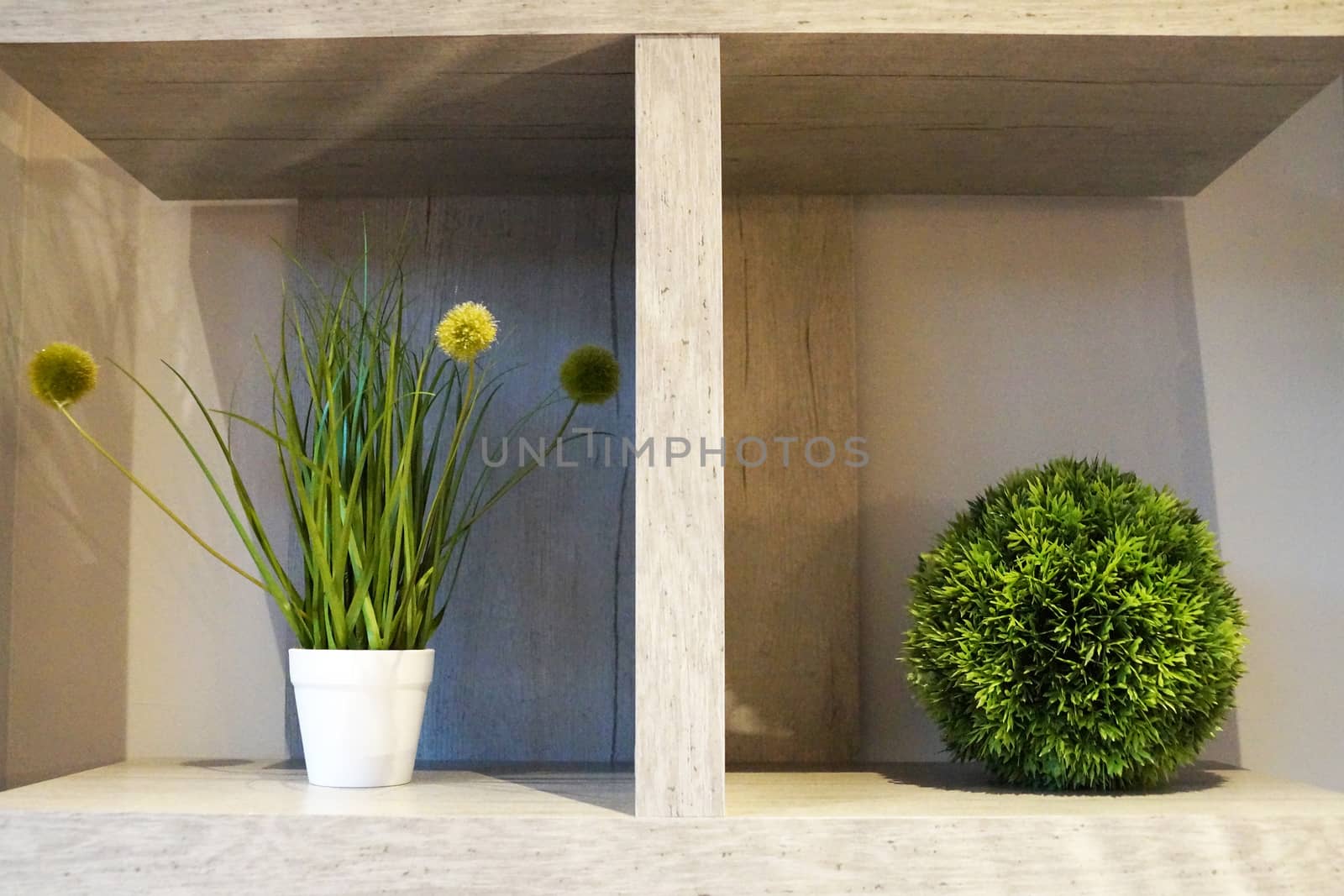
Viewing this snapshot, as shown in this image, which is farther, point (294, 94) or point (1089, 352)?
point (1089, 352)

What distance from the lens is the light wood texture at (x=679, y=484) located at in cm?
A: 79

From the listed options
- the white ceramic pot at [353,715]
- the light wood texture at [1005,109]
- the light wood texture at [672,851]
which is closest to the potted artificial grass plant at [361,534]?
the white ceramic pot at [353,715]

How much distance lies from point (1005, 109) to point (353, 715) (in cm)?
68

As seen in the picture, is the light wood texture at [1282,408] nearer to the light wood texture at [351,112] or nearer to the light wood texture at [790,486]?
the light wood texture at [790,486]

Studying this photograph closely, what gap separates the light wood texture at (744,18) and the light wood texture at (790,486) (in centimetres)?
37

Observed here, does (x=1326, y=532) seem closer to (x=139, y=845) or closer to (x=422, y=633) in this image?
(x=422, y=633)

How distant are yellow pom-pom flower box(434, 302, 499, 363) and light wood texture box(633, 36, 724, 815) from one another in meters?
0.18

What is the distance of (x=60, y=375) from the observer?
3.19 feet

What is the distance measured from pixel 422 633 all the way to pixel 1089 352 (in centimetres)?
69

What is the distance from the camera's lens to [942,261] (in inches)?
48.3

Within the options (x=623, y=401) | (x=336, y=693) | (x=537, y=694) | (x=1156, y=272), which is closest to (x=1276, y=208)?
(x=1156, y=272)

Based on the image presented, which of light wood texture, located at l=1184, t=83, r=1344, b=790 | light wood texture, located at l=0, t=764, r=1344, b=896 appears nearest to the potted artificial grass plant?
light wood texture, located at l=0, t=764, r=1344, b=896

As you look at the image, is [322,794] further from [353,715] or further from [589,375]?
[589,375]

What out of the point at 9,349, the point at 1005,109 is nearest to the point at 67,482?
the point at 9,349
